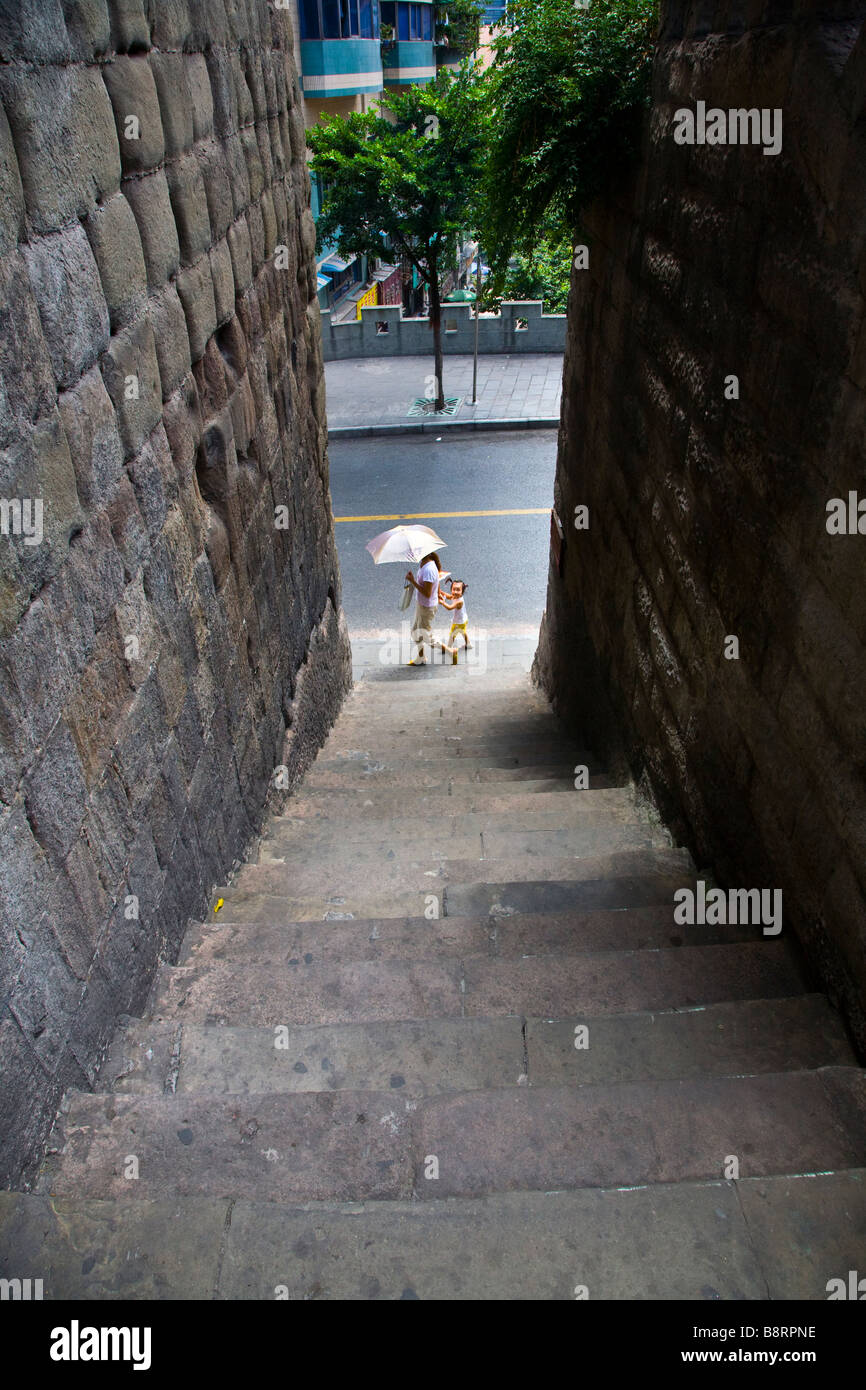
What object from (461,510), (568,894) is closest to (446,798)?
(568,894)

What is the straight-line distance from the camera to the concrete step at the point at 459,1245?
170 centimetres

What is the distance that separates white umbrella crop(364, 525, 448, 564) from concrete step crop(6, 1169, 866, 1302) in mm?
7048

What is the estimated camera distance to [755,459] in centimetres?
282

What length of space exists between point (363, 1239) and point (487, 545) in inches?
411

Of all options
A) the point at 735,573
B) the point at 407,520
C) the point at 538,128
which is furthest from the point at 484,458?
the point at 735,573

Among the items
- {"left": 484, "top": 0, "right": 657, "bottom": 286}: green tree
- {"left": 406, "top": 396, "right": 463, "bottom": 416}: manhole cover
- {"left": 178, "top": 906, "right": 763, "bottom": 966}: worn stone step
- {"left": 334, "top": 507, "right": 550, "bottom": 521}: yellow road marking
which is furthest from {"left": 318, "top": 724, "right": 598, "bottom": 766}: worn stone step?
{"left": 406, "top": 396, "right": 463, "bottom": 416}: manhole cover

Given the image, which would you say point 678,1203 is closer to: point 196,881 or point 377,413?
point 196,881

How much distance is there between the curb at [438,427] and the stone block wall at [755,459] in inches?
440

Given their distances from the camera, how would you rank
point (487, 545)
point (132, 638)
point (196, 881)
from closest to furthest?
point (132, 638)
point (196, 881)
point (487, 545)

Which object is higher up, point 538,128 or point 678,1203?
point 538,128

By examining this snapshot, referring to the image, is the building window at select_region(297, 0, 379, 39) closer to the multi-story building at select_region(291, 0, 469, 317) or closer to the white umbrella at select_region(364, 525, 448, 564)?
the multi-story building at select_region(291, 0, 469, 317)

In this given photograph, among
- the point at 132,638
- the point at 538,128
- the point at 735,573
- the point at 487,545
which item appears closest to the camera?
the point at 132,638

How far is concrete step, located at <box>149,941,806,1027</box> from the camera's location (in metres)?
2.64

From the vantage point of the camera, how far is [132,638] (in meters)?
2.62
